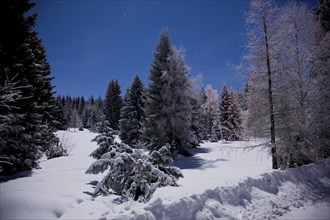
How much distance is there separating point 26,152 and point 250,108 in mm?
11524

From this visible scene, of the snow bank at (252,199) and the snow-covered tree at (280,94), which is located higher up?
the snow-covered tree at (280,94)

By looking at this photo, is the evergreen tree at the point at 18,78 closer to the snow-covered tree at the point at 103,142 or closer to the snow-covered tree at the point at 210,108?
the snow-covered tree at the point at 103,142

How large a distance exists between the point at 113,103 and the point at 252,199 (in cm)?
4169

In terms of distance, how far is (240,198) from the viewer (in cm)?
598

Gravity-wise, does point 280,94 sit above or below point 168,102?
below

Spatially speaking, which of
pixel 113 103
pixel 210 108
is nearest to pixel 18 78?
pixel 113 103

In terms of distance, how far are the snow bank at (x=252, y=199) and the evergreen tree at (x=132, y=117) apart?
767 inches

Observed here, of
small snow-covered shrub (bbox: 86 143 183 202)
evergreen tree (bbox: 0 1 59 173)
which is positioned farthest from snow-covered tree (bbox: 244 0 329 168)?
evergreen tree (bbox: 0 1 59 173)

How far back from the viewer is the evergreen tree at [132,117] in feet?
86.9

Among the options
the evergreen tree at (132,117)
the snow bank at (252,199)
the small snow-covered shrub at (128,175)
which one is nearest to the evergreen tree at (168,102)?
the evergreen tree at (132,117)

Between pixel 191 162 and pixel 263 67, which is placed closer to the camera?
pixel 263 67

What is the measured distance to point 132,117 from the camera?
1064 inches

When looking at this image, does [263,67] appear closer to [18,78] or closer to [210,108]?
[18,78]

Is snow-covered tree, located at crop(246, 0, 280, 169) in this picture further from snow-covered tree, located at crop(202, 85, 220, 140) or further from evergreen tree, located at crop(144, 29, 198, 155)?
snow-covered tree, located at crop(202, 85, 220, 140)
